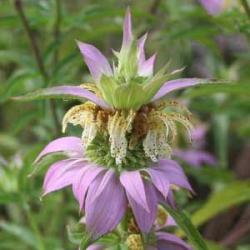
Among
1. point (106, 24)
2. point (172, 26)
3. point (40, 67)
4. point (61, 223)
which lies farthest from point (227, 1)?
point (61, 223)

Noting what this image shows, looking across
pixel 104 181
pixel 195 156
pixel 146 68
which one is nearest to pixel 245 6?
pixel 146 68

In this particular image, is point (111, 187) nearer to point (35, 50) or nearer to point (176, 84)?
point (176, 84)

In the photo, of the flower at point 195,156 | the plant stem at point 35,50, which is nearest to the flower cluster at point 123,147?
the plant stem at point 35,50

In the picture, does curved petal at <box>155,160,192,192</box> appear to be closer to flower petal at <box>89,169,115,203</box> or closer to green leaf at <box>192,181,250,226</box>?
flower petal at <box>89,169,115,203</box>

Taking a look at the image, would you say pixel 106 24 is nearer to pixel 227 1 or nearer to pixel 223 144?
pixel 227 1

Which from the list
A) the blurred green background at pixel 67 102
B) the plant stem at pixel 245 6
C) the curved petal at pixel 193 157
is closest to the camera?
the plant stem at pixel 245 6

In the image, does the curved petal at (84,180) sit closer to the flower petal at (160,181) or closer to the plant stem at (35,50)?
the flower petal at (160,181)

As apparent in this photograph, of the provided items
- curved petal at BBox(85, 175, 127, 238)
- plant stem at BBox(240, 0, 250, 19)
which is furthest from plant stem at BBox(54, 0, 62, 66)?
curved petal at BBox(85, 175, 127, 238)
